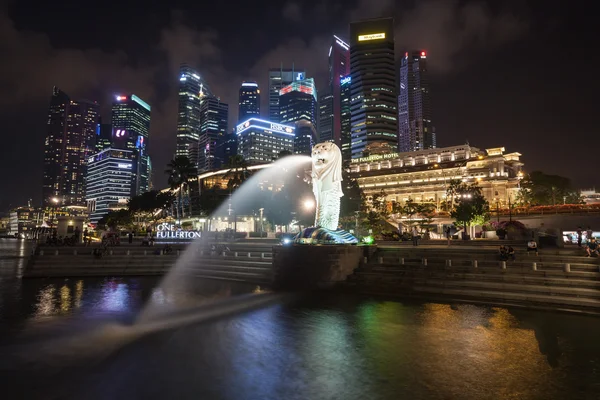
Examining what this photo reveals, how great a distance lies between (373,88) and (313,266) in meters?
168

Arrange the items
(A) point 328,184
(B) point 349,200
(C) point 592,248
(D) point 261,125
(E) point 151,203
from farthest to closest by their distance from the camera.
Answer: (D) point 261,125, (E) point 151,203, (B) point 349,200, (A) point 328,184, (C) point 592,248

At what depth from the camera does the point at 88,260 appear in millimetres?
26344

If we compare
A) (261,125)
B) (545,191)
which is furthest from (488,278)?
(261,125)

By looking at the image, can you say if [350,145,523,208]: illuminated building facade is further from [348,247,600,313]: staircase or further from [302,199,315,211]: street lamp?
[348,247,600,313]: staircase

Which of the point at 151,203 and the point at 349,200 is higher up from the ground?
the point at 151,203

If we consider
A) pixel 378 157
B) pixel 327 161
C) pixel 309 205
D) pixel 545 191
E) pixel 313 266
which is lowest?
pixel 313 266

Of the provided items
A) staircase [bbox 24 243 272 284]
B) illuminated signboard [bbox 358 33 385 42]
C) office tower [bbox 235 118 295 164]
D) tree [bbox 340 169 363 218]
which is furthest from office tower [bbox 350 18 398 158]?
staircase [bbox 24 243 272 284]

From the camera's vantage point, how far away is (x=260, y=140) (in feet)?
618

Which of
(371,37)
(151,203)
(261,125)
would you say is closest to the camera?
(151,203)

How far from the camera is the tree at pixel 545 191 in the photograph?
85938mm

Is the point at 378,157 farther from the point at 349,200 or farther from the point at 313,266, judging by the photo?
the point at 313,266

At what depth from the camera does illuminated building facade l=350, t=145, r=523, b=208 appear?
3962 inches

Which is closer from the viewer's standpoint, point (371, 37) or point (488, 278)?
point (488, 278)

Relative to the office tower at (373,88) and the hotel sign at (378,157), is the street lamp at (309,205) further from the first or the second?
the office tower at (373,88)
